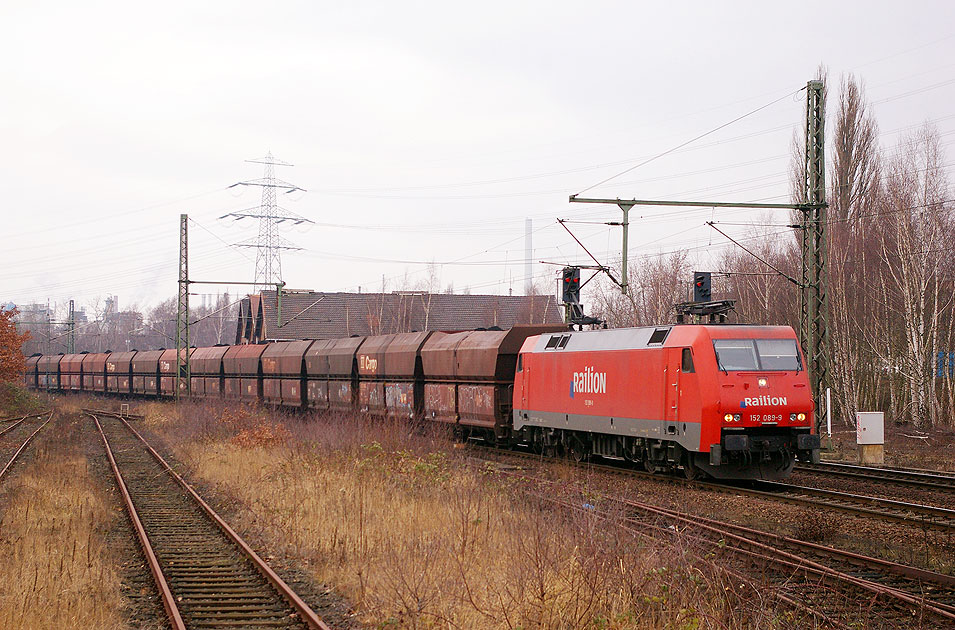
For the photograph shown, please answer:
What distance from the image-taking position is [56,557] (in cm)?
1186

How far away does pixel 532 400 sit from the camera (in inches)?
914

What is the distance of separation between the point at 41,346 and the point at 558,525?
16105 centimetres

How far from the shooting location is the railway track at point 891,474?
58.0 ft

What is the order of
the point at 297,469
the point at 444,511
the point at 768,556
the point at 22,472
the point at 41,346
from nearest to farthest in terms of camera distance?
1. the point at 768,556
2. the point at 444,511
3. the point at 297,469
4. the point at 22,472
5. the point at 41,346

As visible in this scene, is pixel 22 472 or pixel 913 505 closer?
pixel 913 505

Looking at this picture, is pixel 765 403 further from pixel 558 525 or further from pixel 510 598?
pixel 510 598

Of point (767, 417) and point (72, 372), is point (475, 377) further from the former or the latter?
point (72, 372)

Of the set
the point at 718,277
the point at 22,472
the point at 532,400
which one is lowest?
the point at 22,472

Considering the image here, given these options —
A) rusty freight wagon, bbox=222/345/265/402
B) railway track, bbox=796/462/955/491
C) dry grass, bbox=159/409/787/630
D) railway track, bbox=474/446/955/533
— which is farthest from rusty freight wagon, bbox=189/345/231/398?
railway track, bbox=796/462/955/491

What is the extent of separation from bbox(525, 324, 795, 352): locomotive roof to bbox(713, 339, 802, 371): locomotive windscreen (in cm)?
14

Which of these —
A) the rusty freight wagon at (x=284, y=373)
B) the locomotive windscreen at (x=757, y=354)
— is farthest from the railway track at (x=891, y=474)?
the rusty freight wagon at (x=284, y=373)

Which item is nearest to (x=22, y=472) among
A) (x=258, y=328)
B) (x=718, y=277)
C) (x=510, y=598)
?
(x=510, y=598)

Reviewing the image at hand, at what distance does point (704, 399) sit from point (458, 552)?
748 cm

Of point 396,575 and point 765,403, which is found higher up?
point 765,403
